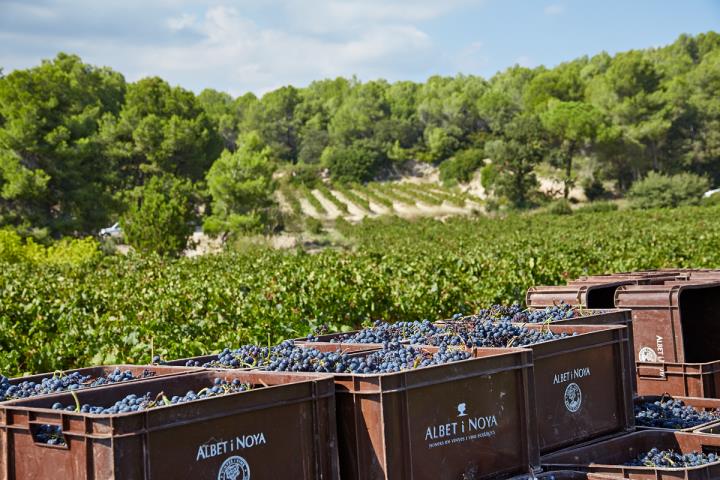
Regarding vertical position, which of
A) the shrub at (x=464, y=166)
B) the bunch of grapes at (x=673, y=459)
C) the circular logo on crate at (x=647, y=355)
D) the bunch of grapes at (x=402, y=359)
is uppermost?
the shrub at (x=464, y=166)

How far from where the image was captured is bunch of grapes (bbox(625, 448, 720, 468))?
4.58 m

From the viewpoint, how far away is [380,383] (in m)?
3.84

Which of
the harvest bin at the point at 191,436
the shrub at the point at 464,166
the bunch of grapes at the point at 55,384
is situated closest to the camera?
the harvest bin at the point at 191,436

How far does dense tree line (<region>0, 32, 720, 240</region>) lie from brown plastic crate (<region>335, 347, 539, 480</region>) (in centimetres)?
3881

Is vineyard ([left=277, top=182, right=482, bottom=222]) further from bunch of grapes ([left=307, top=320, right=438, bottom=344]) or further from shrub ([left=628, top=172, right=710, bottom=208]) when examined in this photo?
bunch of grapes ([left=307, top=320, right=438, bottom=344])

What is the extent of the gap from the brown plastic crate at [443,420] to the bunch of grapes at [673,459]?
2.34 ft

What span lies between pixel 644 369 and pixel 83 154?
152 ft

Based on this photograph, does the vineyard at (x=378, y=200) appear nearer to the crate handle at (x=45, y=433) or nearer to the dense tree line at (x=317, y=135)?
the dense tree line at (x=317, y=135)

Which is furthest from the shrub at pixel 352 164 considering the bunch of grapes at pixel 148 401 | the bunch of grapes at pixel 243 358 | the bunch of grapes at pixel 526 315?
the bunch of grapes at pixel 148 401

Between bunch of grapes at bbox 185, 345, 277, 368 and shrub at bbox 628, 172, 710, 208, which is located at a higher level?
shrub at bbox 628, 172, 710, 208

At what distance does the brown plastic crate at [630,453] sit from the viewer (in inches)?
165

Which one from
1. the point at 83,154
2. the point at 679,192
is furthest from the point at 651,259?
the point at 679,192

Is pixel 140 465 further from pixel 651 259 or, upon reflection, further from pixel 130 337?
pixel 651 259

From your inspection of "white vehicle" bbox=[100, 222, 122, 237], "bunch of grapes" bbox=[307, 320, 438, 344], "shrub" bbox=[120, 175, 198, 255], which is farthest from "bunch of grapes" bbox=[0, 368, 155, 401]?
"white vehicle" bbox=[100, 222, 122, 237]
